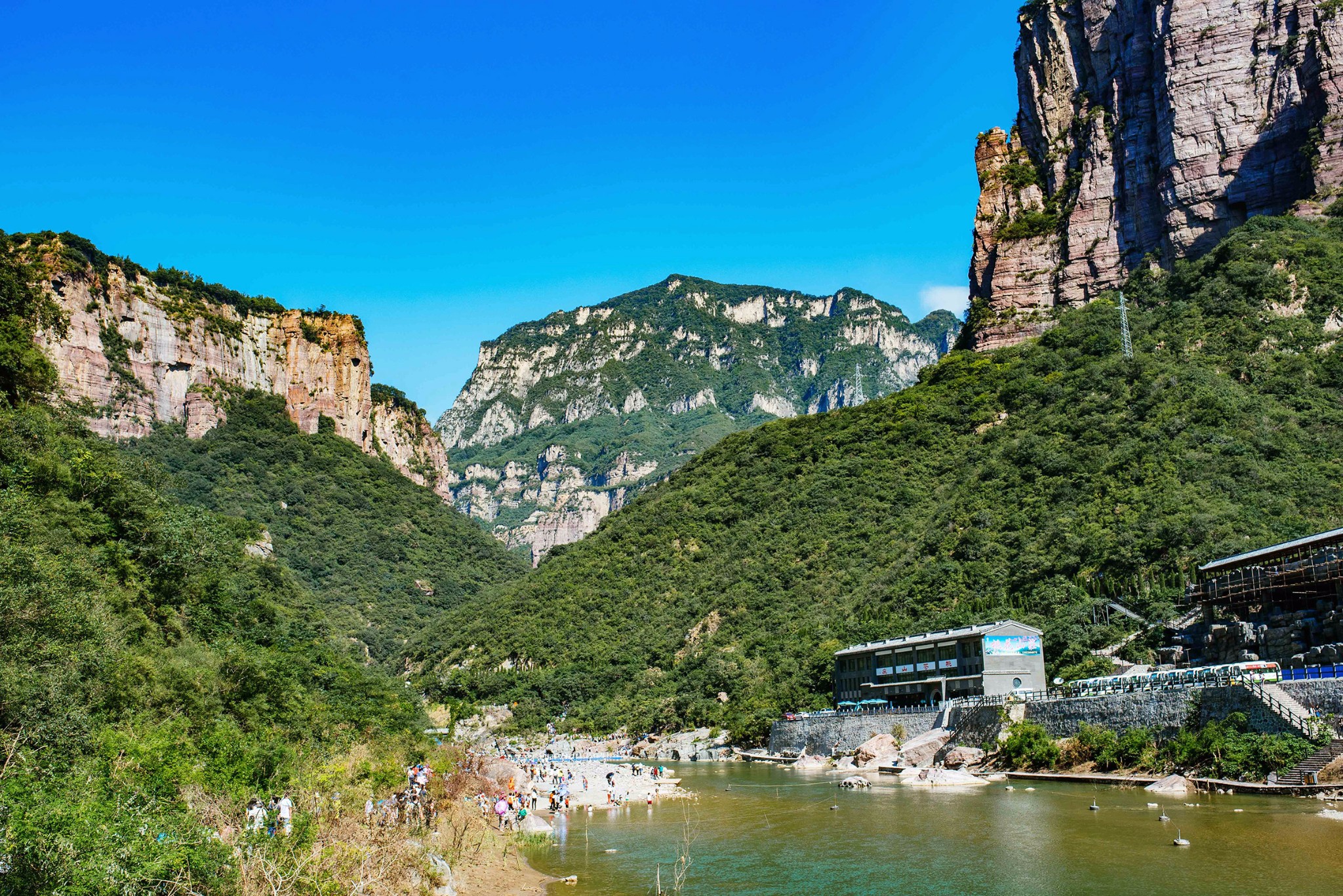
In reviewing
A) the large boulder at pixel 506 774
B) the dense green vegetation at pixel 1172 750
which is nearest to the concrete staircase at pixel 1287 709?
the dense green vegetation at pixel 1172 750

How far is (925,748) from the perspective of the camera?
161ft

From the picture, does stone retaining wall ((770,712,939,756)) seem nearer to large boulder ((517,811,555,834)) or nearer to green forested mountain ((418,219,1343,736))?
green forested mountain ((418,219,1343,736))

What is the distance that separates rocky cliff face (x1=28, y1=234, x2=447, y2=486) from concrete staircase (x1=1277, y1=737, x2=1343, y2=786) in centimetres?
10000

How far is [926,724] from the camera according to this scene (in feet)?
170

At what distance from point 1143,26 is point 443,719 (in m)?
97.4

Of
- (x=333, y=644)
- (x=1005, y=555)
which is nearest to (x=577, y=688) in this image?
(x=333, y=644)

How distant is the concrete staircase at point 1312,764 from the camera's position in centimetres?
3005

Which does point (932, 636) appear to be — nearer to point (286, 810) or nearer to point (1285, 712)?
point (1285, 712)

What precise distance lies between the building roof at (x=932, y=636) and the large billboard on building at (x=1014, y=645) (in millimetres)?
435

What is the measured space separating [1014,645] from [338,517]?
95820 mm

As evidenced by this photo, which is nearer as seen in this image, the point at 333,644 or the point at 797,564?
the point at 333,644

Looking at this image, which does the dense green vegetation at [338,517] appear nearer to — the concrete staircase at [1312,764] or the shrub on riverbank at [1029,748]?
the shrub on riverbank at [1029,748]

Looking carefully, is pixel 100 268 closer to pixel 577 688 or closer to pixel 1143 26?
pixel 577 688

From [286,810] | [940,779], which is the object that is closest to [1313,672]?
[940,779]
